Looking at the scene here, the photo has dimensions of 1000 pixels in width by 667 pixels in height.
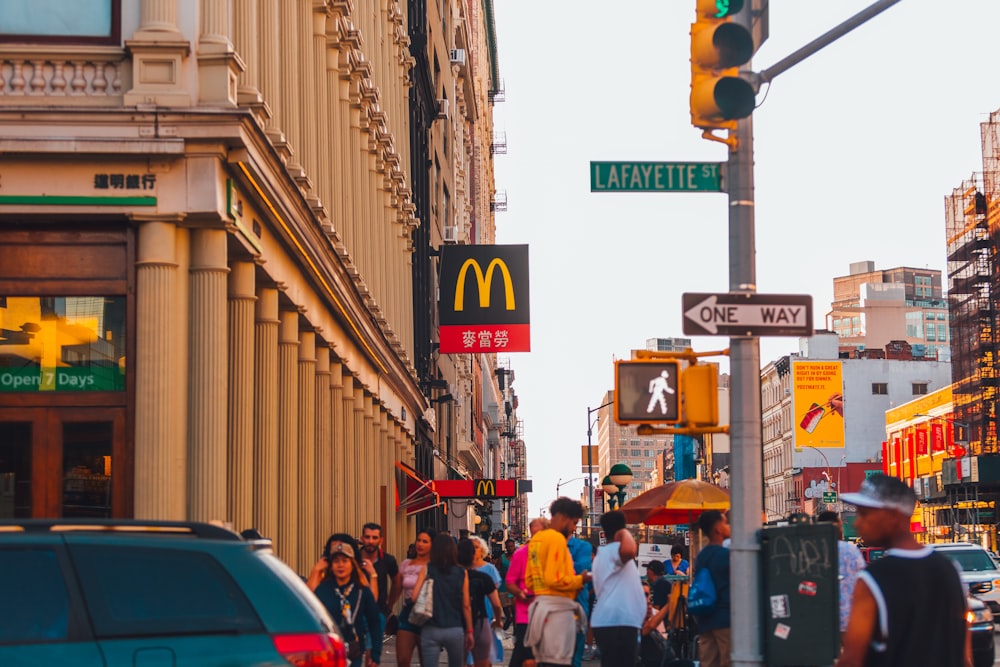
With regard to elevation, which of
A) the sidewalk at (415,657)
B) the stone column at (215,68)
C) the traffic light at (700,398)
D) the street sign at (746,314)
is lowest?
the sidewalk at (415,657)

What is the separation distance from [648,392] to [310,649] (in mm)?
3626

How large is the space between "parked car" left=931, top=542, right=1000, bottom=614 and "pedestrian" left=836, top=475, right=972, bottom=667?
22.4m

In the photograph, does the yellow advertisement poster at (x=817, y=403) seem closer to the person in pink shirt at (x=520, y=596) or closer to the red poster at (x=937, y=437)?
the red poster at (x=937, y=437)

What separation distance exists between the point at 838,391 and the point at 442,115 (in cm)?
7852

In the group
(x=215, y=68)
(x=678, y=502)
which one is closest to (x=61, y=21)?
(x=215, y=68)

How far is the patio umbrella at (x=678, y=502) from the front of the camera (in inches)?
901

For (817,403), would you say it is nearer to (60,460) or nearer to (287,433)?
(287,433)

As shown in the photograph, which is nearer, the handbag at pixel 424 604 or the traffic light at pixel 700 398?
the traffic light at pixel 700 398

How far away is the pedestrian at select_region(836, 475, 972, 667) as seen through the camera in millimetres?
6871

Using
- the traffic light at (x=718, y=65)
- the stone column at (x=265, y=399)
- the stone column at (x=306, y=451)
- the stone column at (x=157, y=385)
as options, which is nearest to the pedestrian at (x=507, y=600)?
the stone column at (x=306, y=451)

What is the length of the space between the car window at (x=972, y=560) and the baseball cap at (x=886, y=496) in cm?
2433

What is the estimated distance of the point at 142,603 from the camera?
7.96m

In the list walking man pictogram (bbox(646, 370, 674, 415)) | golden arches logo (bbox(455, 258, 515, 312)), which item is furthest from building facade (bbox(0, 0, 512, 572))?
golden arches logo (bbox(455, 258, 515, 312))

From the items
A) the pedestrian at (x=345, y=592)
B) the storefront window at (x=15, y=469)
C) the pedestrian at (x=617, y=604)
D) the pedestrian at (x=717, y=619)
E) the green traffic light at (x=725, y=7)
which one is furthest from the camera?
the storefront window at (x=15, y=469)
